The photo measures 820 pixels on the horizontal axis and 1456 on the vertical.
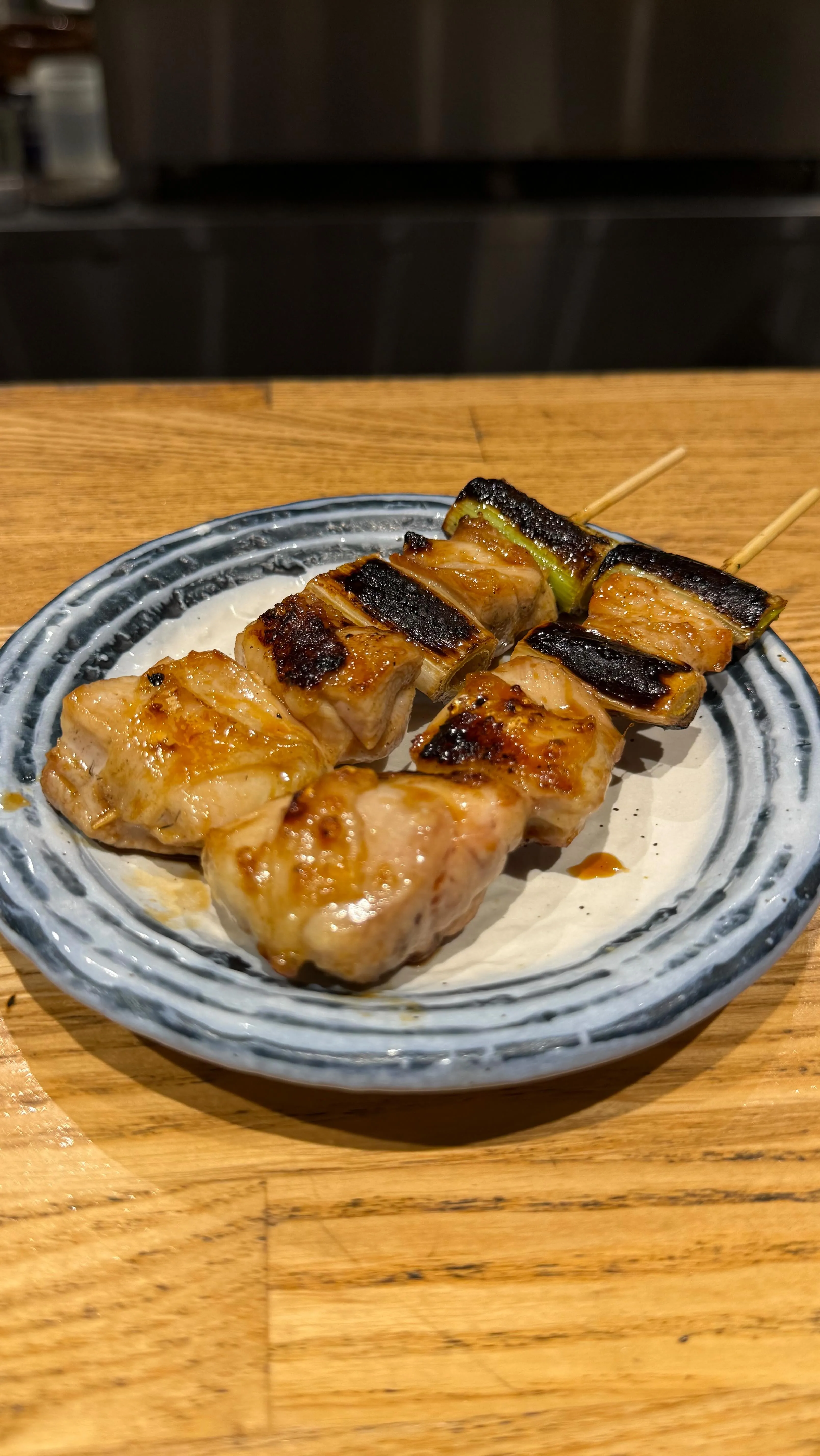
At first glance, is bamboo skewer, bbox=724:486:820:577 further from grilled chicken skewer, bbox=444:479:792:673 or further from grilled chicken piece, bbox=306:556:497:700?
grilled chicken piece, bbox=306:556:497:700

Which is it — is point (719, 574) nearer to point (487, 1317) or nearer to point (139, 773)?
point (139, 773)

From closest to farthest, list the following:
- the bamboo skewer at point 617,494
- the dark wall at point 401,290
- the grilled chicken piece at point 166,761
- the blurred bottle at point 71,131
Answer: the grilled chicken piece at point 166,761
the bamboo skewer at point 617,494
the blurred bottle at point 71,131
the dark wall at point 401,290

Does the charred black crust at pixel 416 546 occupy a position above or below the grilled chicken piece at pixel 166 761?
above

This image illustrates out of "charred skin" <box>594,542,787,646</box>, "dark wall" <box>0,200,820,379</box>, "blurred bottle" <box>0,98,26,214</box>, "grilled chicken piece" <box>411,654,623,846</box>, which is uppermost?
"blurred bottle" <box>0,98,26,214</box>

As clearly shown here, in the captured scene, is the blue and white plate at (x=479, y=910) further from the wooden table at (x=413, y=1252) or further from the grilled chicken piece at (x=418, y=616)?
the grilled chicken piece at (x=418, y=616)

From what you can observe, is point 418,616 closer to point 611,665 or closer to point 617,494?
point 611,665

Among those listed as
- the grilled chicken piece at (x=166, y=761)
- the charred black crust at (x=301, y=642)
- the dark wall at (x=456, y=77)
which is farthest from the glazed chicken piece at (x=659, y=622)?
the dark wall at (x=456, y=77)

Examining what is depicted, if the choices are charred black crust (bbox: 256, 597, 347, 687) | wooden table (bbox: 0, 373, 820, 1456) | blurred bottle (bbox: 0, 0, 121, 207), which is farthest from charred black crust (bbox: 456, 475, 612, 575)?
blurred bottle (bbox: 0, 0, 121, 207)
